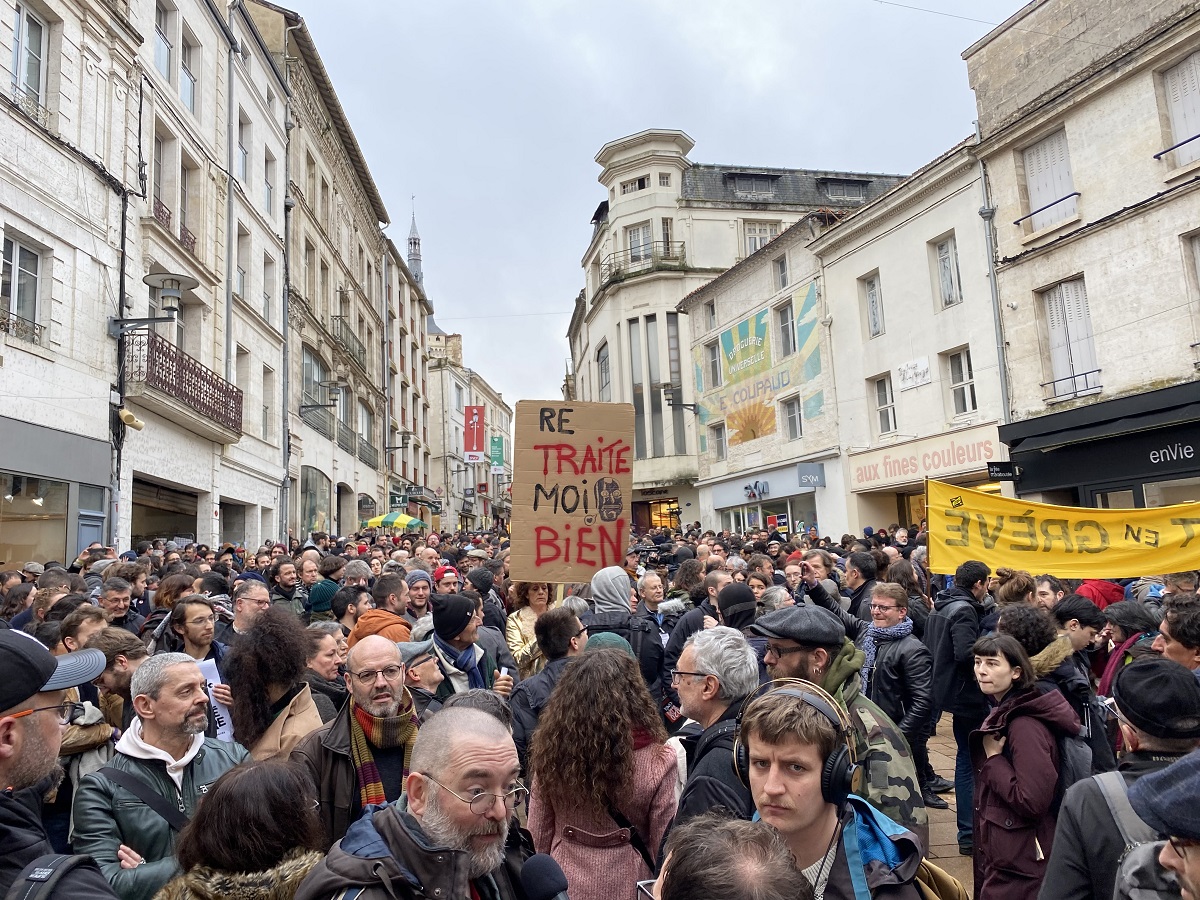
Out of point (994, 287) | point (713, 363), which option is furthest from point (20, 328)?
point (713, 363)

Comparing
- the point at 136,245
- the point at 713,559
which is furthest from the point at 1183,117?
the point at 136,245

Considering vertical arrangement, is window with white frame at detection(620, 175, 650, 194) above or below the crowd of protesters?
above

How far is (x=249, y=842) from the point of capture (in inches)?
86.0

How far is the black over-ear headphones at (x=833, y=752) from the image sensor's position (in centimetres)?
222

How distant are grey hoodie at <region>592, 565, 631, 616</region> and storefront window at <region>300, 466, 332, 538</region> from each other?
22512 millimetres

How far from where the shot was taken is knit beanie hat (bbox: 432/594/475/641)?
5.07 metres

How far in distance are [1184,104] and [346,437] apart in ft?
90.3

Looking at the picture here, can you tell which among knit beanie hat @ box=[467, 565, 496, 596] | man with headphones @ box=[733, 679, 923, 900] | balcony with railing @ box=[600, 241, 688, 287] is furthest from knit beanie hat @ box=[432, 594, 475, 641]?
balcony with railing @ box=[600, 241, 688, 287]

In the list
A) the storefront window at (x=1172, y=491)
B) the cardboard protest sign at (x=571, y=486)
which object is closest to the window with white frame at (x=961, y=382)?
the storefront window at (x=1172, y=491)

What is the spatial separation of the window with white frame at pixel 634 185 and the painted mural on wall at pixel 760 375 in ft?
32.0

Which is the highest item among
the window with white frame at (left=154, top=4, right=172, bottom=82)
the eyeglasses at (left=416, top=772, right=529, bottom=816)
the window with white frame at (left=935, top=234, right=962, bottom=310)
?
the window with white frame at (left=154, top=4, right=172, bottom=82)

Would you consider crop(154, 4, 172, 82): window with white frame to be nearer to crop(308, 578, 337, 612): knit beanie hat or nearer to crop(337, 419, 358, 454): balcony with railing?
crop(308, 578, 337, 612): knit beanie hat

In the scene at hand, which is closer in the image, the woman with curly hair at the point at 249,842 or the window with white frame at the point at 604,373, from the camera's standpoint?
the woman with curly hair at the point at 249,842

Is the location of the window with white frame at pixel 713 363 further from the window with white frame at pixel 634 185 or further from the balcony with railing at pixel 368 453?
the balcony with railing at pixel 368 453
